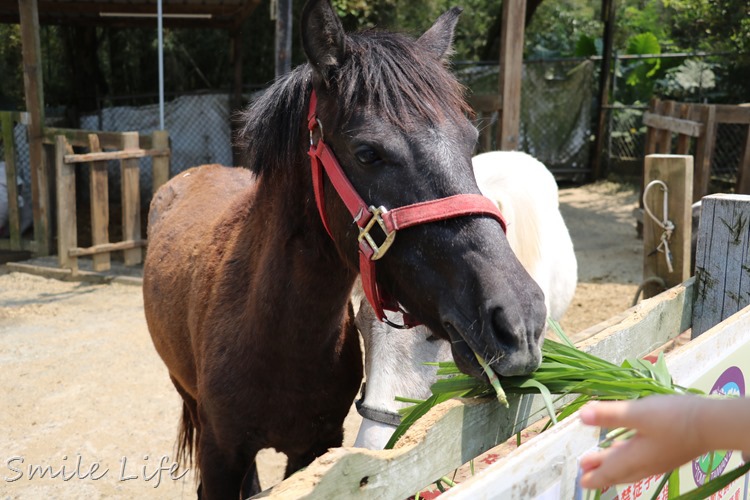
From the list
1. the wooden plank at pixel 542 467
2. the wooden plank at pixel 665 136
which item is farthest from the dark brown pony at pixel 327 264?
the wooden plank at pixel 665 136

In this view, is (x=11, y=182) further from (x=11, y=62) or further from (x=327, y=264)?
(x=11, y=62)

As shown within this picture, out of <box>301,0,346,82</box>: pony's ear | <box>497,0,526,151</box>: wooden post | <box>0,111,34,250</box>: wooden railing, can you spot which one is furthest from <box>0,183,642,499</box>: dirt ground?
<box>301,0,346,82</box>: pony's ear

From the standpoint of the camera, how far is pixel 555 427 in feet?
4.16

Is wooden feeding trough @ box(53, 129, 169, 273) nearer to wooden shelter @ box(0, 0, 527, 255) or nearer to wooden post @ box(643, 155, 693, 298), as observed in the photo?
wooden shelter @ box(0, 0, 527, 255)

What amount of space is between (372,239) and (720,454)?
1.15m

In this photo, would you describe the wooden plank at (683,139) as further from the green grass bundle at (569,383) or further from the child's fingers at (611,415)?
the child's fingers at (611,415)

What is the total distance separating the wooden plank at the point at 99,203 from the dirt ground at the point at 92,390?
0.43 meters

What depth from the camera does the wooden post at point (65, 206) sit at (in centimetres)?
726

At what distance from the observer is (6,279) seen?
7.45 meters

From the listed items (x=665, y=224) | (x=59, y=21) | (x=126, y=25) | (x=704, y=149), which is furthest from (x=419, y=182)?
(x=59, y=21)

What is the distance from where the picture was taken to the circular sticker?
1.87 m

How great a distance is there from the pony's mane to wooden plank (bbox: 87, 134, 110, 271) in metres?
5.68

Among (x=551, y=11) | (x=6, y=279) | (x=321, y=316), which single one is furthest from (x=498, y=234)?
(x=551, y=11)

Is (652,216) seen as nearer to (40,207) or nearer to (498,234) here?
(498,234)
